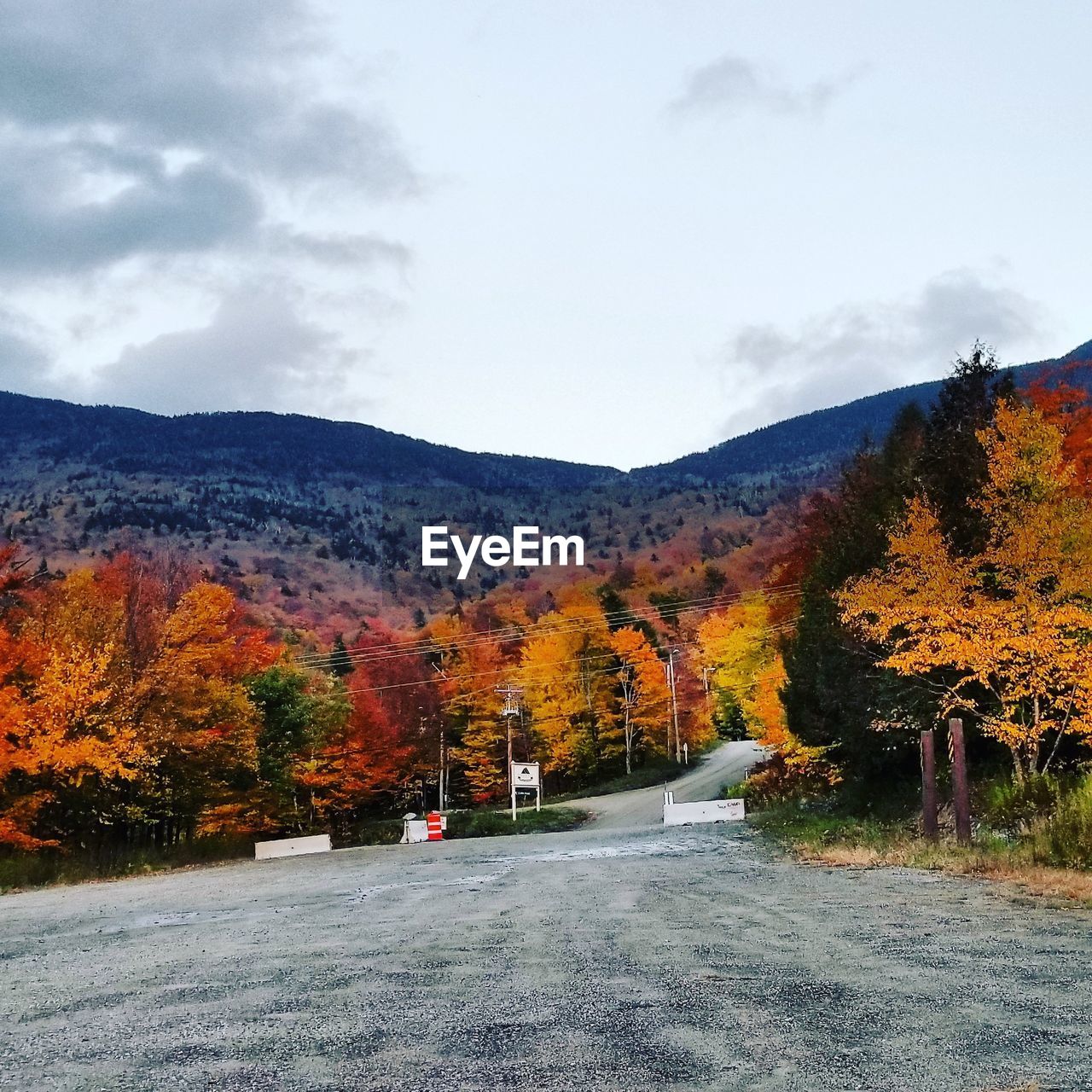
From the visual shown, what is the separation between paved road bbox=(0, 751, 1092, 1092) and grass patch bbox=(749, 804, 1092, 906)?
1052mm

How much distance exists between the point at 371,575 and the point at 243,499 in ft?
224

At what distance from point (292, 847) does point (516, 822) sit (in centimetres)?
1374

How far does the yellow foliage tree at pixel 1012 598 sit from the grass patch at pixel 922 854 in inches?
130

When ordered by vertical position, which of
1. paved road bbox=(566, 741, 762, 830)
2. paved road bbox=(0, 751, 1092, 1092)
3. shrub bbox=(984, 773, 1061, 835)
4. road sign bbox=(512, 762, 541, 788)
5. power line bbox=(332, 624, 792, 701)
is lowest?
paved road bbox=(566, 741, 762, 830)

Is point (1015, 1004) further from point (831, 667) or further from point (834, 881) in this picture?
point (831, 667)

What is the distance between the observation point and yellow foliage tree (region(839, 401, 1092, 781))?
2148cm

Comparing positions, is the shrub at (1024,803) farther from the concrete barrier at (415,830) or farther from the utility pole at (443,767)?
the utility pole at (443,767)

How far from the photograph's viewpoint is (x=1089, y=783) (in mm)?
17203

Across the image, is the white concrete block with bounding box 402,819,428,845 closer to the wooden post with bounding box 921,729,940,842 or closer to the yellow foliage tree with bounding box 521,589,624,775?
the yellow foliage tree with bounding box 521,589,624,775

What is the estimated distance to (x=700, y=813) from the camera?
4906 cm

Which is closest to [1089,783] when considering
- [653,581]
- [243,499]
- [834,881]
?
[834,881]

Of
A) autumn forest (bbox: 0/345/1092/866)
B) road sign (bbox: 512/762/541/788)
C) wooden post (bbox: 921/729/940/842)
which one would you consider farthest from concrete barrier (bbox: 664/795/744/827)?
wooden post (bbox: 921/729/940/842)

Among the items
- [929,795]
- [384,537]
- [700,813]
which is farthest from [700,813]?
[384,537]

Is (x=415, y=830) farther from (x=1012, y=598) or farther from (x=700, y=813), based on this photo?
(x=1012, y=598)
